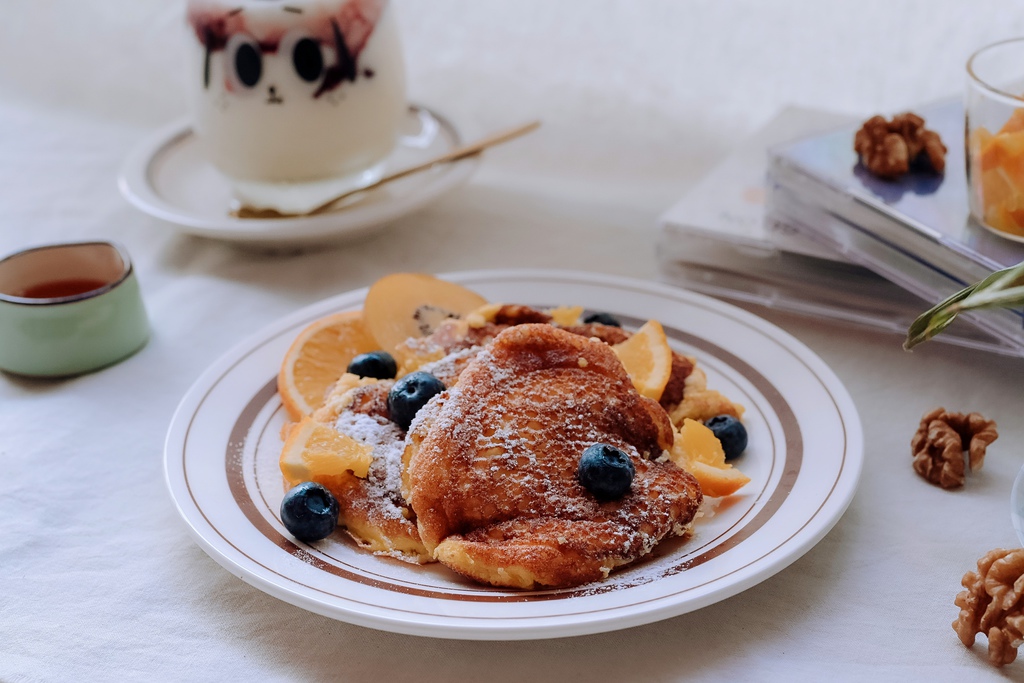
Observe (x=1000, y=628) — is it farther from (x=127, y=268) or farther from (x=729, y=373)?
(x=127, y=268)

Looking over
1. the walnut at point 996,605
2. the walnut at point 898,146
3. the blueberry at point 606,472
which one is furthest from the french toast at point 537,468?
the walnut at point 898,146

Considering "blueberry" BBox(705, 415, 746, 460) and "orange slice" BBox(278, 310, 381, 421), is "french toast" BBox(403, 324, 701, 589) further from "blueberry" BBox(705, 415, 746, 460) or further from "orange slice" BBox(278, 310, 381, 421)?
"orange slice" BBox(278, 310, 381, 421)

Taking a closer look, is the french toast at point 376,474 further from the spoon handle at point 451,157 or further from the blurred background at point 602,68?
the blurred background at point 602,68

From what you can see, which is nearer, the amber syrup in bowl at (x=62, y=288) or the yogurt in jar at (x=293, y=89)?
the amber syrup in bowl at (x=62, y=288)

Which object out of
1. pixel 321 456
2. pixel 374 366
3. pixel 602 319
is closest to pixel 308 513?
pixel 321 456

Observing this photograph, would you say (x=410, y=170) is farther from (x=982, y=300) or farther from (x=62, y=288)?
(x=982, y=300)

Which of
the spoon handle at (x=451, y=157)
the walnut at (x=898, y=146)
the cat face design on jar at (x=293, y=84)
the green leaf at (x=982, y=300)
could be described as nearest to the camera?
the green leaf at (x=982, y=300)
